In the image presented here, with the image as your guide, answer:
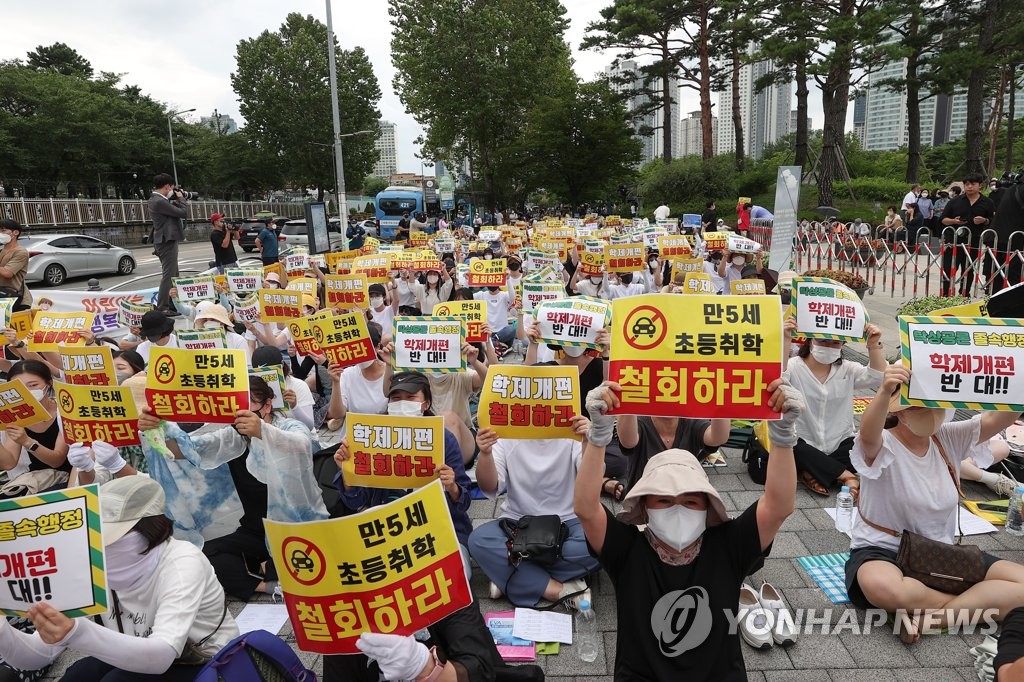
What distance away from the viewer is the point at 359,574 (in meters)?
2.69

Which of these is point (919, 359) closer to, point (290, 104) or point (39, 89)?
point (39, 89)

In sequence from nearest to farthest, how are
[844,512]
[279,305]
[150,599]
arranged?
1. [150,599]
2. [844,512]
3. [279,305]

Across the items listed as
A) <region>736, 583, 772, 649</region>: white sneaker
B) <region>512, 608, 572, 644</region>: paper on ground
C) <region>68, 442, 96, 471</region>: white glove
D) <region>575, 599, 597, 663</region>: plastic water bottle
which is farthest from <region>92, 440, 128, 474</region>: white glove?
<region>736, 583, 772, 649</region>: white sneaker

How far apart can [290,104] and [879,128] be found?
95.3 metres

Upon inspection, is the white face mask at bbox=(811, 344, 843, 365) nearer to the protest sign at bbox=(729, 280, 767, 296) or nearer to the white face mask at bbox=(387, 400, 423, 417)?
the protest sign at bbox=(729, 280, 767, 296)

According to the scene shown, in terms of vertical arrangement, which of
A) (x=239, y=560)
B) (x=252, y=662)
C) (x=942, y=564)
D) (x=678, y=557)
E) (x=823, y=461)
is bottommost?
(x=239, y=560)

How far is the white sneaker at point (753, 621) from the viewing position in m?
3.96

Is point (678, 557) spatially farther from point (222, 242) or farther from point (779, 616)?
point (222, 242)

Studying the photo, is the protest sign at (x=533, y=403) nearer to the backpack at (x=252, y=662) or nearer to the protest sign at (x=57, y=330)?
the backpack at (x=252, y=662)

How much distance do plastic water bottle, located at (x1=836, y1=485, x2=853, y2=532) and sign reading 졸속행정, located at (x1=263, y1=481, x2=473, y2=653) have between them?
390cm

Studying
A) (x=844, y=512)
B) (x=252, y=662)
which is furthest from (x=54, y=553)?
(x=844, y=512)

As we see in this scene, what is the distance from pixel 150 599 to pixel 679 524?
2471mm

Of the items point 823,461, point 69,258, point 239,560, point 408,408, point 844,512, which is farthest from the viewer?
point 69,258

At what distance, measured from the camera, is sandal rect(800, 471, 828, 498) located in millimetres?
5955
